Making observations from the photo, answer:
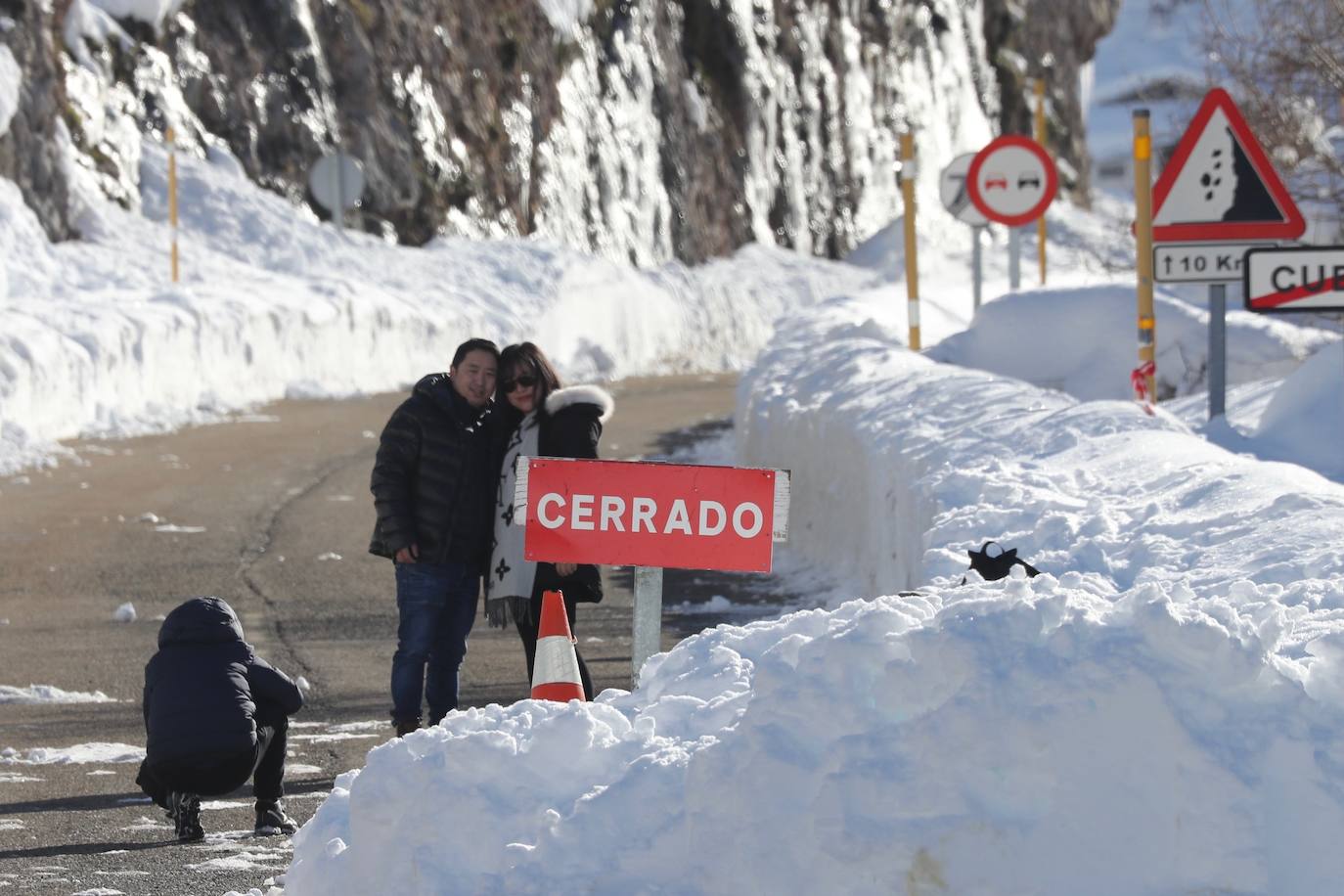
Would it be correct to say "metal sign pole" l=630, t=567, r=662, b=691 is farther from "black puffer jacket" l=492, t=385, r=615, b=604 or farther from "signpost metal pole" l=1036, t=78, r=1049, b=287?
"signpost metal pole" l=1036, t=78, r=1049, b=287

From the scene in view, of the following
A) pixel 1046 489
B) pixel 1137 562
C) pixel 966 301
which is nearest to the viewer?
pixel 1137 562

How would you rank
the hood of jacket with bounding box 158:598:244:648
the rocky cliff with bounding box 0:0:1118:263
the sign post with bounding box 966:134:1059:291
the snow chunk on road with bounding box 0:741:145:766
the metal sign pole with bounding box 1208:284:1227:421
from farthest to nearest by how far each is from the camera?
1. the rocky cliff with bounding box 0:0:1118:263
2. the sign post with bounding box 966:134:1059:291
3. the metal sign pole with bounding box 1208:284:1227:421
4. the snow chunk on road with bounding box 0:741:145:766
5. the hood of jacket with bounding box 158:598:244:648

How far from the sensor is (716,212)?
4409 cm

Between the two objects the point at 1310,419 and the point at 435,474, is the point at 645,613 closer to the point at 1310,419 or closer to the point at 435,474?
the point at 435,474

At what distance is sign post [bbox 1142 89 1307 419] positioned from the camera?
9531 mm

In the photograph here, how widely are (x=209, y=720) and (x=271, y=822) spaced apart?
34 centimetres

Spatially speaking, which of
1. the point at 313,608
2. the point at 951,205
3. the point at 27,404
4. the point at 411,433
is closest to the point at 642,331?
the point at 951,205

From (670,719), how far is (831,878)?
764mm

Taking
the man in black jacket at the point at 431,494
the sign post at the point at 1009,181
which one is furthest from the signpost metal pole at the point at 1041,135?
the man in black jacket at the point at 431,494

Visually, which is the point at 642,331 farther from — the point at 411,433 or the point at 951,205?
the point at 411,433

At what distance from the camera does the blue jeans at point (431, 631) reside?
23.3 feet

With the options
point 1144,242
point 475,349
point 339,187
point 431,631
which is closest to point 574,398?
point 475,349

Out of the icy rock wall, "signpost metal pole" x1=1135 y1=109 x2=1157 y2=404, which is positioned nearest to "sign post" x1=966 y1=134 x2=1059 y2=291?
"signpost metal pole" x1=1135 y1=109 x2=1157 y2=404

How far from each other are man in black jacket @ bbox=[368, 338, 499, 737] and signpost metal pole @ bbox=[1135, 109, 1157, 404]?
14.6ft
